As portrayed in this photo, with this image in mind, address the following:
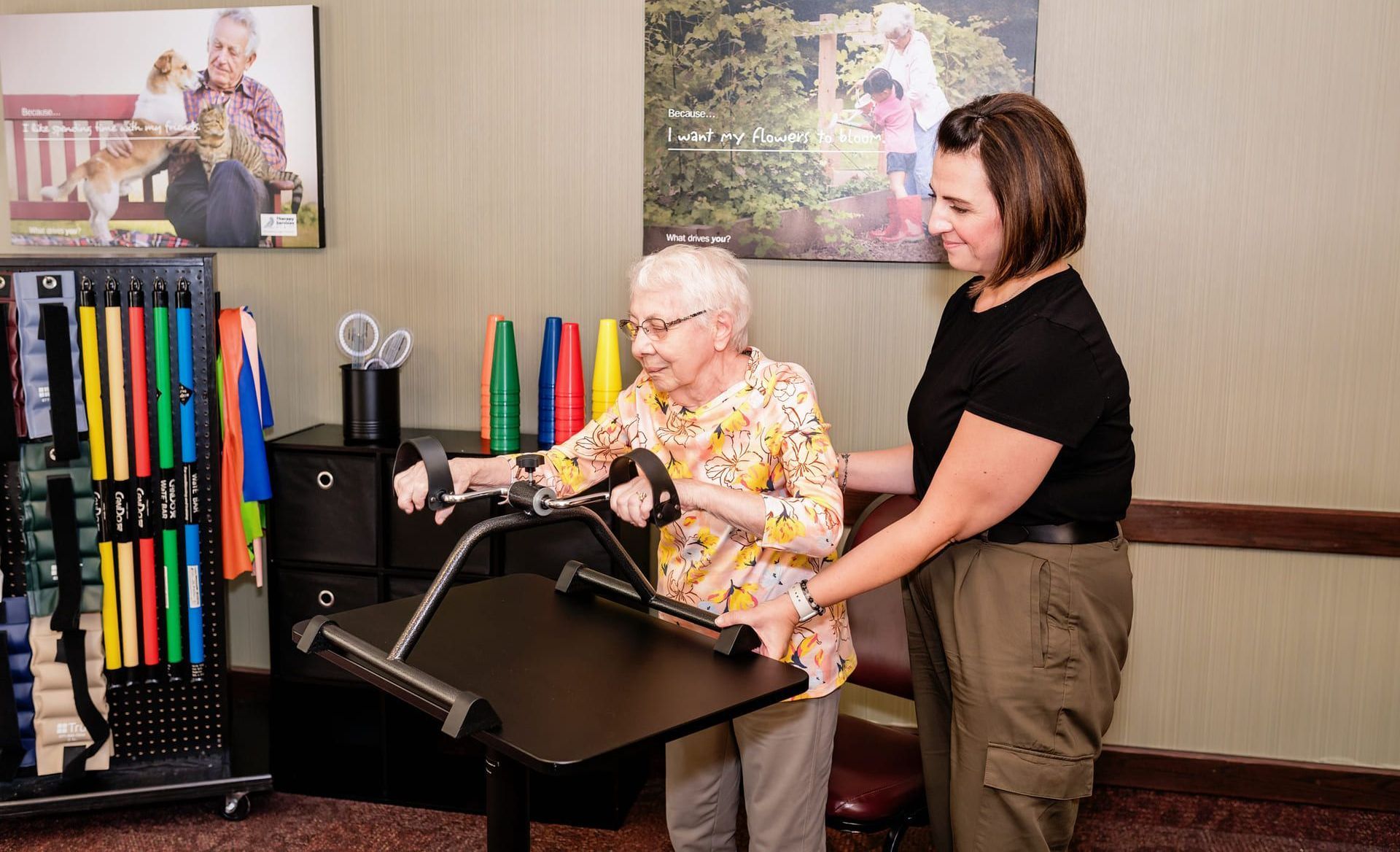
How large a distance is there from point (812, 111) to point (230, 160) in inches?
66.5

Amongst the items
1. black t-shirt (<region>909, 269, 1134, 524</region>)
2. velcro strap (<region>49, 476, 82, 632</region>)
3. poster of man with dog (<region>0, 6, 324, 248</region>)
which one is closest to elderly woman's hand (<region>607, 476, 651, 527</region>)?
black t-shirt (<region>909, 269, 1134, 524</region>)

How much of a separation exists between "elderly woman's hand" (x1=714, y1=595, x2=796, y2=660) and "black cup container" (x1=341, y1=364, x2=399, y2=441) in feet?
5.26

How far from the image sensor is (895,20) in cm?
279

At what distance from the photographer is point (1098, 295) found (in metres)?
2.85

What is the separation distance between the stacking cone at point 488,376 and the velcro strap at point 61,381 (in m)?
0.99

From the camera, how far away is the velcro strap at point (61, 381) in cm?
259

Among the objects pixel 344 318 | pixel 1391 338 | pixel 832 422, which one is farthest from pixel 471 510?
pixel 1391 338

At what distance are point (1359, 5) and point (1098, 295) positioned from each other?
2.97 feet

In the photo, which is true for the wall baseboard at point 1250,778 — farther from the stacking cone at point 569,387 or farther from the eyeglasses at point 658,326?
the eyeglasses at point 658,326

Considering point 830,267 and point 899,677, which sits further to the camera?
point 830,267

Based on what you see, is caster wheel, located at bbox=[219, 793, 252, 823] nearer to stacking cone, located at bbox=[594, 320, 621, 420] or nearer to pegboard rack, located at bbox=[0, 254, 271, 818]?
pegboard rack, located at bbox=[0, 254, 271, 818]

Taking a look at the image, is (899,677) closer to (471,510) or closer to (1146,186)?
(471,510)

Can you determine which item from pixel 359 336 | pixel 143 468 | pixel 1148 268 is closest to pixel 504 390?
pixel 359 336

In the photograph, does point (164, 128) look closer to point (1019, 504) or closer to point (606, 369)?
point (606, 369)
